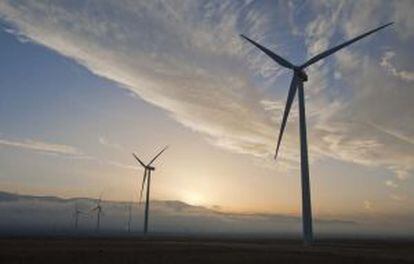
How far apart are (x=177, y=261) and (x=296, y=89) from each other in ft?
143

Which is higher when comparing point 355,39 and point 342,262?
point 355,39

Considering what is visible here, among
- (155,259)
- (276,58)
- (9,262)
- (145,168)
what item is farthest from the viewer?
(145,168)

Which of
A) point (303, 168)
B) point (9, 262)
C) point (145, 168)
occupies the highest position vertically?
point (145, 168)

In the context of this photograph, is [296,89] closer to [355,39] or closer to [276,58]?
[276,58]

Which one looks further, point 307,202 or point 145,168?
point 145,168

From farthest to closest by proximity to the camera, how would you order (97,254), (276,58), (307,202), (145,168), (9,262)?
(145,168)
(276,58)
(307,202)
(97,254)
(9,262)

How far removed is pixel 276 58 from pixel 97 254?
44.3 m

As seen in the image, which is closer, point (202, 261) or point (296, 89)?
point (202, 261)

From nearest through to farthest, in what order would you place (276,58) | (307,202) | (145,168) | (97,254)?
(97,254)
(307,202)
(276,58)
(145,168)

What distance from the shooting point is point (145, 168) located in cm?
15375

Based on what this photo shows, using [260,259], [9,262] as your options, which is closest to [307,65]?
[260,259]

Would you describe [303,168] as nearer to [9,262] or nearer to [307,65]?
[307,65]

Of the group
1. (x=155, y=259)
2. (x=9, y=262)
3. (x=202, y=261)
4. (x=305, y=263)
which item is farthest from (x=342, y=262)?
(x=9, y=262)

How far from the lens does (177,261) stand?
50688 mm
